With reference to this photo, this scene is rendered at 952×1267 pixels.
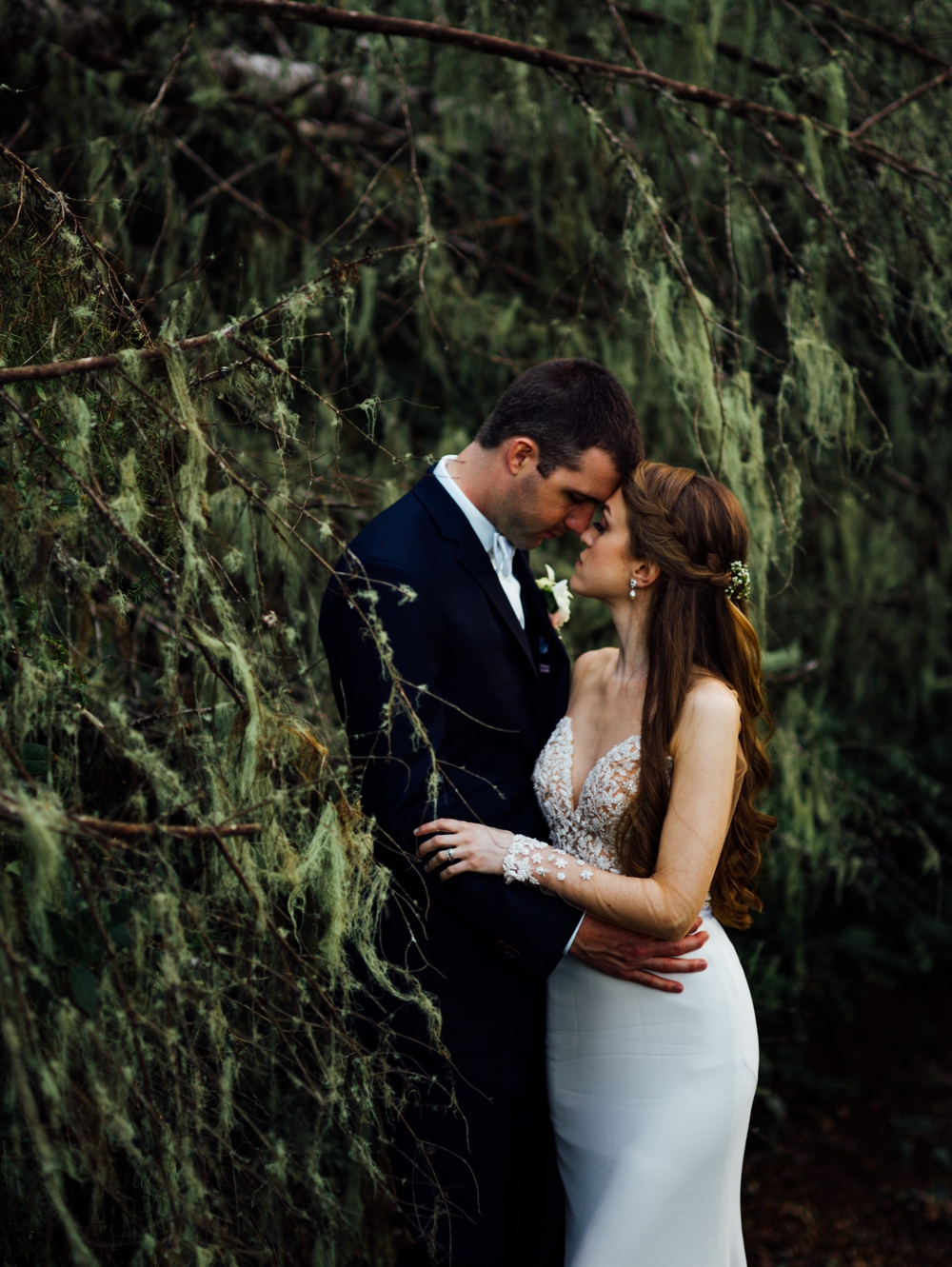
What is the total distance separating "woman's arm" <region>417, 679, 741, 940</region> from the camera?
161 centimetres

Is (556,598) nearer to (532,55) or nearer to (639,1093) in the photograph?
(639,1093)

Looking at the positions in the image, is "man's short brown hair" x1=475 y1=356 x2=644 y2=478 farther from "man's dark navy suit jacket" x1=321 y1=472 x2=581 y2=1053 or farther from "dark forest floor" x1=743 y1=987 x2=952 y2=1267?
"dark forest floor" x1=743 y1=987 x2=952 y2=1267

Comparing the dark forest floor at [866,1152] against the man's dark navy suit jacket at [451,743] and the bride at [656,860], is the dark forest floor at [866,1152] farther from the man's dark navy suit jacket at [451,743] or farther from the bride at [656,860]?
the man's dark navy suit jacket at [451,743]

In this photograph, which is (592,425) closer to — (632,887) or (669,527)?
(669,527)

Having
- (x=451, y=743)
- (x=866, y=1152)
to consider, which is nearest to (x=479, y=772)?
(x=451, y=743)

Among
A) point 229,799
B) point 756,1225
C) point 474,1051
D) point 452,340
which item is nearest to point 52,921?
point 229,799

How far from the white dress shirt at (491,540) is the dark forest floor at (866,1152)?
1787 mm

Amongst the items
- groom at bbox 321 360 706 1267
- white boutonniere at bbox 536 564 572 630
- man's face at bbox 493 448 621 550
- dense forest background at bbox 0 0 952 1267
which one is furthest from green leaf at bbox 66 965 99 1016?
white boutonniere at bbox 536 564 572 630

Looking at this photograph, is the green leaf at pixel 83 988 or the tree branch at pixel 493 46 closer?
the green leaf at pixel 83 988

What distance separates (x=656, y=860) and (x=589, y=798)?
0.16 metres

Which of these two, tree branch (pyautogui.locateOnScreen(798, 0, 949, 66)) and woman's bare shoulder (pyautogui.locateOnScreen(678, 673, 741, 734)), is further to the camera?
tree branch (pyautogui.locateOnScreen(798, 0, 949, 66))

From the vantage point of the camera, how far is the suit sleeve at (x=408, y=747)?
1.57 m

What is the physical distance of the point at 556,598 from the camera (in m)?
2.09

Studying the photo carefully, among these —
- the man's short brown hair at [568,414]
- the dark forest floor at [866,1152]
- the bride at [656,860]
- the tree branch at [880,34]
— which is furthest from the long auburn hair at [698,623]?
the tree branch at [880,34]
